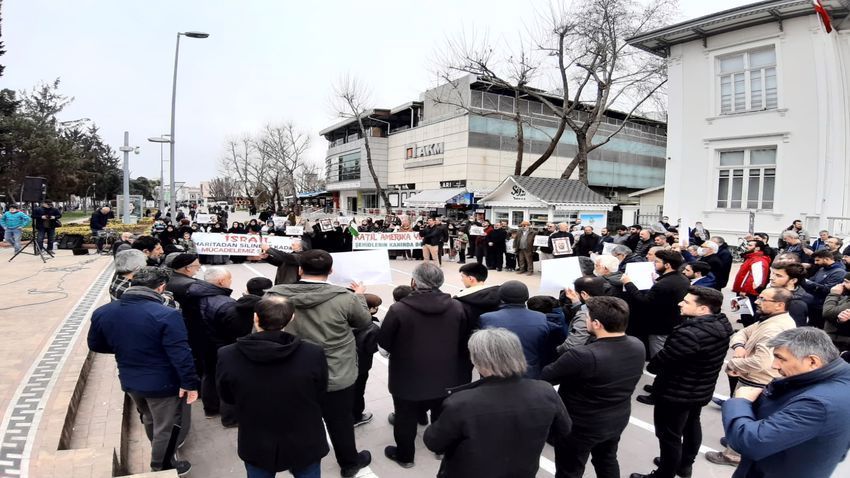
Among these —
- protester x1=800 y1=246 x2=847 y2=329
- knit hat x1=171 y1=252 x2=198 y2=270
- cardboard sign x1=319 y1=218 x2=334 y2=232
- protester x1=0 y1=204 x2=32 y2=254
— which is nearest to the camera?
knit hat x1=171 y1=252 x2=198 y2=270

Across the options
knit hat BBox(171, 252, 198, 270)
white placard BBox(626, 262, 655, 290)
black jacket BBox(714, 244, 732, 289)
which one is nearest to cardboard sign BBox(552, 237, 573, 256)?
black jacket BBox(714, 244, 732, 289)

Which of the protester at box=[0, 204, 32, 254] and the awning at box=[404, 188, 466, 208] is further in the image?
the awning at box=[404, 188, 466, 208]

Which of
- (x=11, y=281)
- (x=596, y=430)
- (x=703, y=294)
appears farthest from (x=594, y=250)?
(x=11, y=281)

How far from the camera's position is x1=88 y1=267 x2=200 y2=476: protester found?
3406 millimetres

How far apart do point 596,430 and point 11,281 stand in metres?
13.1

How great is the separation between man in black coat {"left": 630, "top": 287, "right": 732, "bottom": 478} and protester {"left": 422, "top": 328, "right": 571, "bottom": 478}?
1.61m

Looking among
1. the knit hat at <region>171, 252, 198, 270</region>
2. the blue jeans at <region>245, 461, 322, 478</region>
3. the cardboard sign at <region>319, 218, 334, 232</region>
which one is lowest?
the blue jeans at <region>245, 461, 322, 478</region>

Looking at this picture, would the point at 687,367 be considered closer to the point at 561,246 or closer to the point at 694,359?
the point at 694,359

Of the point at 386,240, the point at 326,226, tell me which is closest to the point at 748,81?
the point at 386,240

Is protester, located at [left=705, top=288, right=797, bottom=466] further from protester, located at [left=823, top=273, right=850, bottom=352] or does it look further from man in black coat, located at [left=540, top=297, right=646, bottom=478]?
protester, located at [left=823, top=273, right=850, bottom=352]

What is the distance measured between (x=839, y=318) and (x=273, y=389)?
5.24m

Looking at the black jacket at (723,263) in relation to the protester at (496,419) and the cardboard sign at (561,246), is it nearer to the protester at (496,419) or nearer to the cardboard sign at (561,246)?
the cardboard sign at (561,246)

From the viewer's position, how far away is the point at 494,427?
2.27m

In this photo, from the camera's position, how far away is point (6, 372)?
17.1ft
